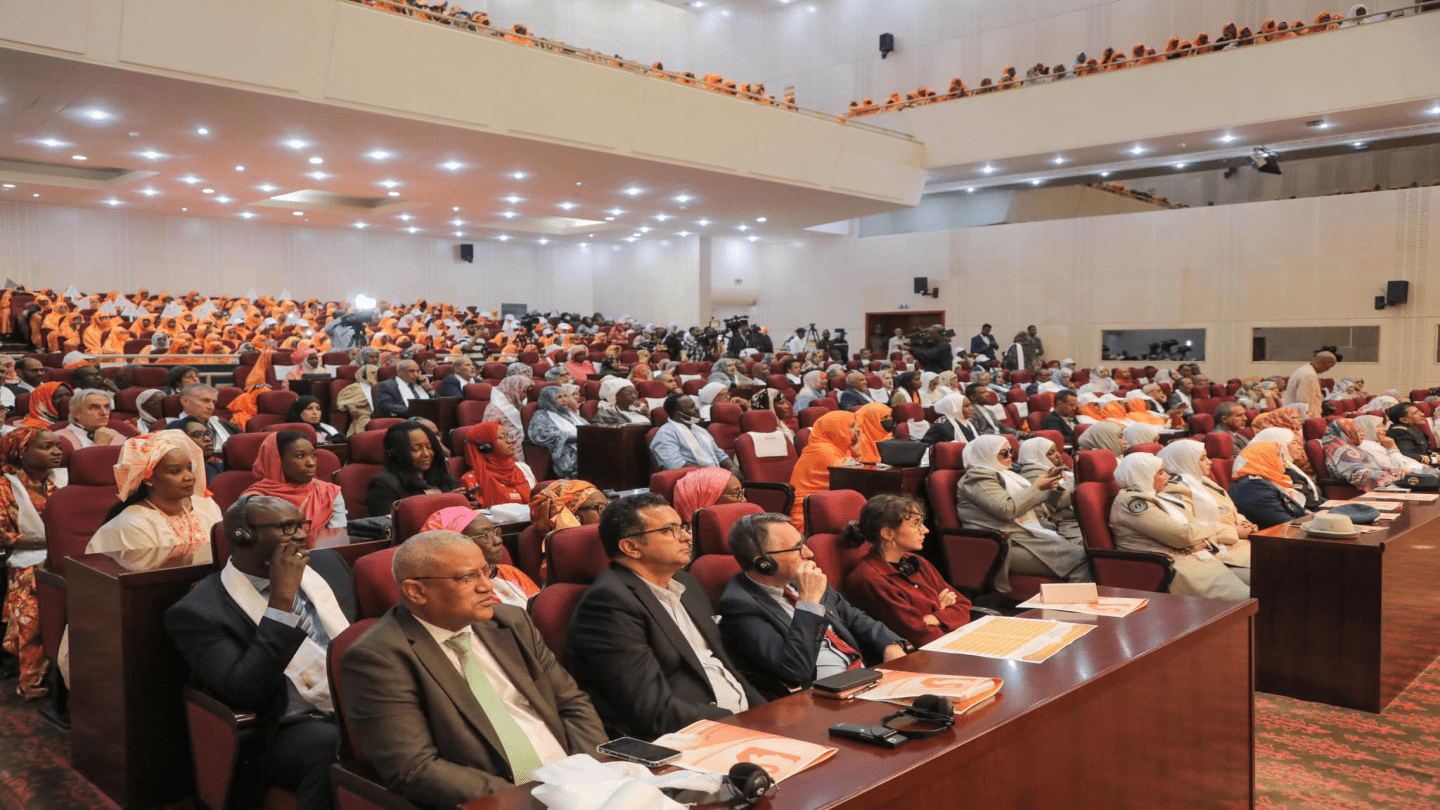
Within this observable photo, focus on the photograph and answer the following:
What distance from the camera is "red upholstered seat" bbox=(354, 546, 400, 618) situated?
7.62 ft

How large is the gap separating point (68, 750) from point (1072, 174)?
17747mm

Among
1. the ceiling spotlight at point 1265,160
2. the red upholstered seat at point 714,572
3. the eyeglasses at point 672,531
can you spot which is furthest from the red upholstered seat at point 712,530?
the ceiling spotlight at point 1265,160

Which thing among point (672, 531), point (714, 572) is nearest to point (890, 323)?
point (714, 572)

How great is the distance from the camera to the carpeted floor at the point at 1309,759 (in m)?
2.96

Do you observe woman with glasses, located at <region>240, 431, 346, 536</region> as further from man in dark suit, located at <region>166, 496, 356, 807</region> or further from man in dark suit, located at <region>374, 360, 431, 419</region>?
man in dark suit, located at <region>374, 360, 431, 419</region>

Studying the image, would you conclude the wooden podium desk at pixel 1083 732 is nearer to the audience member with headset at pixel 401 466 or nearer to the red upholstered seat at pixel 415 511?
the red upholstered seat at pixel 415 511

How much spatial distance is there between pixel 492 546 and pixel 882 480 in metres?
2.52

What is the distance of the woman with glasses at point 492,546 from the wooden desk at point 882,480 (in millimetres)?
2216

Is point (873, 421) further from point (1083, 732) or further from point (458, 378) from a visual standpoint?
point (1083, 732)

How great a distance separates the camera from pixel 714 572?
2.93 metres

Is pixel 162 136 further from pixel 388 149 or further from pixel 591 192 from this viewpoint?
pixel 591 192

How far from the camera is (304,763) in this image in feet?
7.84

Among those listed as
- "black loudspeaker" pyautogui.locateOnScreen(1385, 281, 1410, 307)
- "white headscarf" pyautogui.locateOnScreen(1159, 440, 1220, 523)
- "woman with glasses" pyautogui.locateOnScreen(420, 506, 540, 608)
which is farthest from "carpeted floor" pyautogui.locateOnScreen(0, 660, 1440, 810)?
"black loudspeaker" pyautogui.locateOnScreen(1385, 281, 1410, 307)

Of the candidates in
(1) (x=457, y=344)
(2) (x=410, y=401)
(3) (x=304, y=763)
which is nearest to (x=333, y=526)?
(3) (x=304, y=763)
